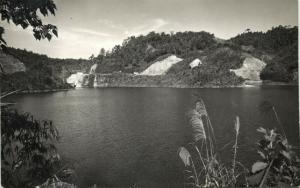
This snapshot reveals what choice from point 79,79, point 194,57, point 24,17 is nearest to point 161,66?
point 194,57

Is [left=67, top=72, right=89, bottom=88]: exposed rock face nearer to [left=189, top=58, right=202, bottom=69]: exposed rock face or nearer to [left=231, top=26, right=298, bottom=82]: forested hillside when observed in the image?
[left=189, top=58, right=202, bottom=69]: exposed rock face

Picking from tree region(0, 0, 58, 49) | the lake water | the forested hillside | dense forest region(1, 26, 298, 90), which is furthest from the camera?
dense forest region(1, 26, 298, 90)

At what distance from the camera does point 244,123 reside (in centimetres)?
1891

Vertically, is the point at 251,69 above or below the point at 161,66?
below

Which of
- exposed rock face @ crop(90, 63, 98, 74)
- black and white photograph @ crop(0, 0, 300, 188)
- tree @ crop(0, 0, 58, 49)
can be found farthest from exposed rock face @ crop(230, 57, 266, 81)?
tree @ crop(0, 0, 58, 49)

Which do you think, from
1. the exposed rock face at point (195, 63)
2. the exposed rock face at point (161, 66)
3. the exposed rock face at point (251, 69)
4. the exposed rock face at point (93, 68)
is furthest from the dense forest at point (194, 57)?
the exposed rock face at point (161, 66)

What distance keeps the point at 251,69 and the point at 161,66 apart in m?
24.5

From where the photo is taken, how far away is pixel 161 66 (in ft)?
268

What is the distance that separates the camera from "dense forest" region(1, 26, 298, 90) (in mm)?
51000

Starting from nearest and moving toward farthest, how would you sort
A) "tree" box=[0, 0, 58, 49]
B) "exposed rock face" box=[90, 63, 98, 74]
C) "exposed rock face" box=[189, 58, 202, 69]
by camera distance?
"tree" box=[0, 0, 58, 49] → "exposed rock face" box=[189, 58, 202, 69] → "exposed rock face" box=[90, 63, 98, 74]

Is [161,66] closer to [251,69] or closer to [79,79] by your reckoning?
[79,79]

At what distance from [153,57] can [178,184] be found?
77.7 m

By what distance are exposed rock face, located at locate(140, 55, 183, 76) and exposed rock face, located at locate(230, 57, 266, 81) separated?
1969cm

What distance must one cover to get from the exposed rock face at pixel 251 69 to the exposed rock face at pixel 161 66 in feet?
64.6
